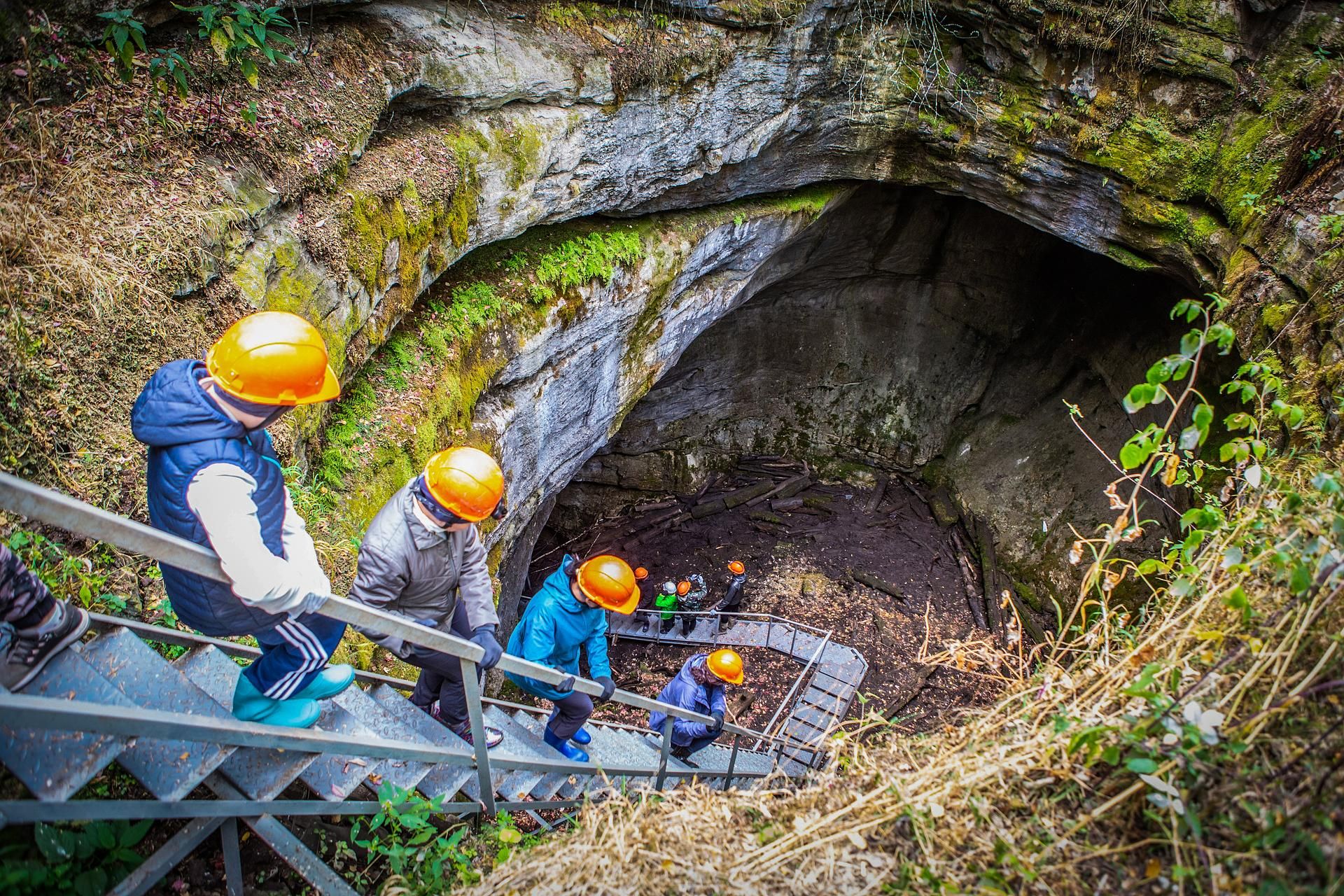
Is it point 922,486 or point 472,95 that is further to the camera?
point 922,486

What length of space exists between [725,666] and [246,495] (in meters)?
5.08

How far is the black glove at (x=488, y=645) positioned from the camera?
10.9 feet


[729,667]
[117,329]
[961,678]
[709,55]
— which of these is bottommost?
[961,678]

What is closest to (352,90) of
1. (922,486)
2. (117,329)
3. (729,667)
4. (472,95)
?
(472,95)

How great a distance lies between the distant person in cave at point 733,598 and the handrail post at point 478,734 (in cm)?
818

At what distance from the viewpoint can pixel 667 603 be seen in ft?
37.8

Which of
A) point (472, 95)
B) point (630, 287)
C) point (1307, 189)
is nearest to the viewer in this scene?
point (472, 95)

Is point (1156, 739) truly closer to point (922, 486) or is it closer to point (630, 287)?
point (630, 287)

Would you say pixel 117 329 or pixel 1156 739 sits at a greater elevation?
pixel 1156 739

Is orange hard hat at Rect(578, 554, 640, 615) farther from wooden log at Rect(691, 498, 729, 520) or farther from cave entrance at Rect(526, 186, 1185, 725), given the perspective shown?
wooden log at Rect(691, 498, 729, 520)

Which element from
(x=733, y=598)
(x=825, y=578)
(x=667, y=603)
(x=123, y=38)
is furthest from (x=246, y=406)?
(x=825, y=578)

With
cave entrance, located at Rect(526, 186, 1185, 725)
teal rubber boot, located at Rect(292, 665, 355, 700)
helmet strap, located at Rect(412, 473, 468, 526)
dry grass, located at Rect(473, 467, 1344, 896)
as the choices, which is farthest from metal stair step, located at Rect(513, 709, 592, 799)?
cave entrance, located at Rect(526, 186, 1185, 725)

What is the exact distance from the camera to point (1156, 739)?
8.11 ft

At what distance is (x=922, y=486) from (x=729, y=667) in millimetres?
10009
